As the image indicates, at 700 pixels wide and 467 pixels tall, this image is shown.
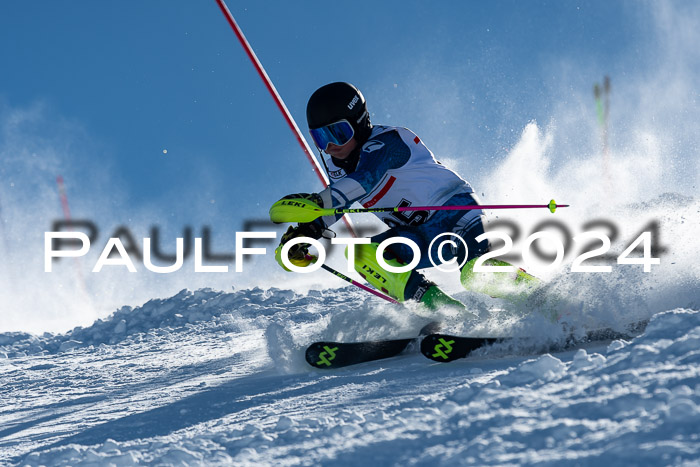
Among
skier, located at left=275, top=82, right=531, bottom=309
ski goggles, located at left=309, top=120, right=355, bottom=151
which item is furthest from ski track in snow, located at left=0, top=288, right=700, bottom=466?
ski goggles, located at left=309, top=120, right=355, bottom=151

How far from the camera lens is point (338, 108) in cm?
406

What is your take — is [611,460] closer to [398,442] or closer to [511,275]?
[398,442]

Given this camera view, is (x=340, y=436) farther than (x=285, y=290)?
No

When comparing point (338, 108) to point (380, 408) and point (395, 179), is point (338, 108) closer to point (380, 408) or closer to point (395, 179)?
point (395, 179)

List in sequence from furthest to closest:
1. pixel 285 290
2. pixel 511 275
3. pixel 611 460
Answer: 1. pixel 285 290
2. pixel 511 275
3. pixel 611 460

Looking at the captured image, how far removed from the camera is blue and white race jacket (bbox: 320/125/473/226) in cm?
400

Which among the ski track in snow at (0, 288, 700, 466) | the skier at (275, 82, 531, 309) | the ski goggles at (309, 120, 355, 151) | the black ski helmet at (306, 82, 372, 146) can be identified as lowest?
the ski track in snow at (0, 288, 700, 466)

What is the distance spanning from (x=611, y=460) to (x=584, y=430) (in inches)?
6.7

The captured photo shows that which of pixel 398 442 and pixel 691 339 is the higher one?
pixel 691 339

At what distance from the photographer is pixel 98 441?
2.77m

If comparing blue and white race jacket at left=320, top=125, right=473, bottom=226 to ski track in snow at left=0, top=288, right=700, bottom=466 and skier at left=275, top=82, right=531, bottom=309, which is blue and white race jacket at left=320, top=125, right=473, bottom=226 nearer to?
skier at left=275, top=82, right=531, bottom=309

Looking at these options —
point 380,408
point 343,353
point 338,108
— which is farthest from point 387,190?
point 380,408

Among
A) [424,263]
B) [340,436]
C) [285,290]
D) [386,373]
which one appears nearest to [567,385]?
[340,436]

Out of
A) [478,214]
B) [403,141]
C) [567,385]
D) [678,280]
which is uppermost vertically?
[403,141]
